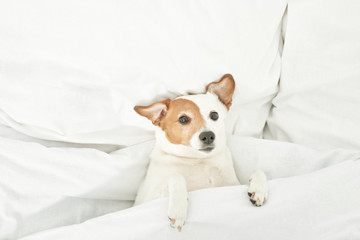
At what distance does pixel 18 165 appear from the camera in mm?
1179

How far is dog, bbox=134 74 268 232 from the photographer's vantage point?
115 cm

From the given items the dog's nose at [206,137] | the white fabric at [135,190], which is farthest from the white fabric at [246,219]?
the dog's nose at [206,137]

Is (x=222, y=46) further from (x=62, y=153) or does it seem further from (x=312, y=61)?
(x=62, y=153)

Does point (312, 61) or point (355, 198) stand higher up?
point (312, 61)

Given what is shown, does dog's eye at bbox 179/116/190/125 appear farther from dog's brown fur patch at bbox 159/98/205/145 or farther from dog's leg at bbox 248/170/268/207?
dog's leg at bbox 248/170/268/207

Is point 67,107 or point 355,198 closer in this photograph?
point 355,198

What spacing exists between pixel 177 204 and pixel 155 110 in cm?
Result: 36

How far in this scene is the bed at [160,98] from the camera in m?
1.05

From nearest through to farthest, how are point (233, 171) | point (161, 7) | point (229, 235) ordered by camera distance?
point (229, 235), point (161, 7), point (233, 171)

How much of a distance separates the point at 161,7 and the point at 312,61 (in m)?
0.63

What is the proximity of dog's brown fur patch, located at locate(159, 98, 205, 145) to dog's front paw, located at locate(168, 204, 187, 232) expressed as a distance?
251mm

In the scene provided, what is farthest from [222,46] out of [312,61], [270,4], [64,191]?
[64,191]

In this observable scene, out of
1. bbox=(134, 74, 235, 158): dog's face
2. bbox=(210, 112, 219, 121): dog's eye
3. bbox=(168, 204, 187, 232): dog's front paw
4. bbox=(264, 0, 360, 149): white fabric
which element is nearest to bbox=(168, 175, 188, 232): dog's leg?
bbox=(168, 204, 187, 232): dog's front paw

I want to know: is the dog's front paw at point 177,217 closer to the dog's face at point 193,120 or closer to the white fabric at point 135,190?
the white fabric at point 135,190
